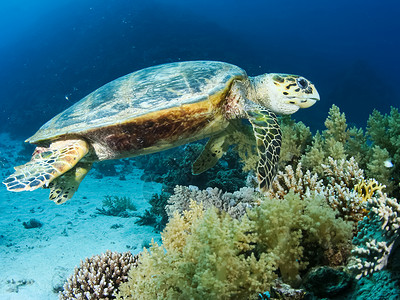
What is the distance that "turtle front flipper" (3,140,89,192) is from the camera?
9.05 ft

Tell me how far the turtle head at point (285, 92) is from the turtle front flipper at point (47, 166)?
300 cm

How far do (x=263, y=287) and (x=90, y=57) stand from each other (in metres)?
33.3

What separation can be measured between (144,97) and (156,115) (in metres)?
0.38

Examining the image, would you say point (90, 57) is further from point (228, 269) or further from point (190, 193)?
point (228, 269)

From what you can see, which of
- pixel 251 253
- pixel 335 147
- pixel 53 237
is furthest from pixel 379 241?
pixel 53 237

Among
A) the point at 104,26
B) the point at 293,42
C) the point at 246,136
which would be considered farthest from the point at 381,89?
the point at 104,26

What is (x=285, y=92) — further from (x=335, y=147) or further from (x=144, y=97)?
(x=144, y=97)

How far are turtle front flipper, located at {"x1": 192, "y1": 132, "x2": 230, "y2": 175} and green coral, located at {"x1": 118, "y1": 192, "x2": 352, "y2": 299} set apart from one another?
228cm

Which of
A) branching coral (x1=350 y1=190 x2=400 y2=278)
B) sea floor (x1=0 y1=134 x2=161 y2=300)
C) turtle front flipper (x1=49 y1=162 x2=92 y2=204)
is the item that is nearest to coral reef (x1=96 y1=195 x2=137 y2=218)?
sea floor (x1=0 y1=134 x2=161 y2=300)

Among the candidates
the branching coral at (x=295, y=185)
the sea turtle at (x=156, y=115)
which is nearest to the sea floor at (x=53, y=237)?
the sea turtle at (x=156, y=115)

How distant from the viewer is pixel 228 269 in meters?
1.55

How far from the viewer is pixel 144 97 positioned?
3143 mm

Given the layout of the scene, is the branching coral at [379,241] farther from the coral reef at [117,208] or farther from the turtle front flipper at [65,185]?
the coral reef at [117,208]

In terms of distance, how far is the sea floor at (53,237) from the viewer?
12.3 feet
